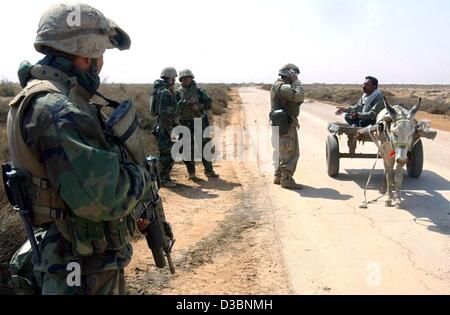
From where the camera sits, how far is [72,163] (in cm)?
206

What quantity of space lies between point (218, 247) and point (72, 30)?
12.2ft

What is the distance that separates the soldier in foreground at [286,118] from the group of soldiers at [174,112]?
1804 mm

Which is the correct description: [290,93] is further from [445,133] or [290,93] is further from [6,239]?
[445,133]

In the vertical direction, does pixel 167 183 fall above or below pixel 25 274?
below

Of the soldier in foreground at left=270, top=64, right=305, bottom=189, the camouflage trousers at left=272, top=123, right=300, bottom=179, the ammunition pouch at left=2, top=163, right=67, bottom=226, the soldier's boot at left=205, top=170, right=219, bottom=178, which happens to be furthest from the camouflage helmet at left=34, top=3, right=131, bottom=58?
the soldier's boot at left=205, top=170, right=219, bottom=178

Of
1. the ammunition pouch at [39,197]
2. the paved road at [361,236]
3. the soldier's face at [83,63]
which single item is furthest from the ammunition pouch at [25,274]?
the paved road at [361,236]

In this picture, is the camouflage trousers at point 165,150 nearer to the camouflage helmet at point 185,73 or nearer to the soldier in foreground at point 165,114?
the soldier in foreground at point 165,114

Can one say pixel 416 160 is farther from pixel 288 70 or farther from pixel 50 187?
pixel 50 187

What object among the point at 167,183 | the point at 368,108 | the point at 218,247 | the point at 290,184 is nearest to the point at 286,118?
the point at 290,184

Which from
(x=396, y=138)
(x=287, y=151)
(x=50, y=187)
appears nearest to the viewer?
(x=50, y=187)

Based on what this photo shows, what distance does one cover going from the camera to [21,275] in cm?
255

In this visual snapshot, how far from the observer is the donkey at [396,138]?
643 centimetres

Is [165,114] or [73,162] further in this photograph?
[165,114]

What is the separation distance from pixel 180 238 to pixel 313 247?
175cm
